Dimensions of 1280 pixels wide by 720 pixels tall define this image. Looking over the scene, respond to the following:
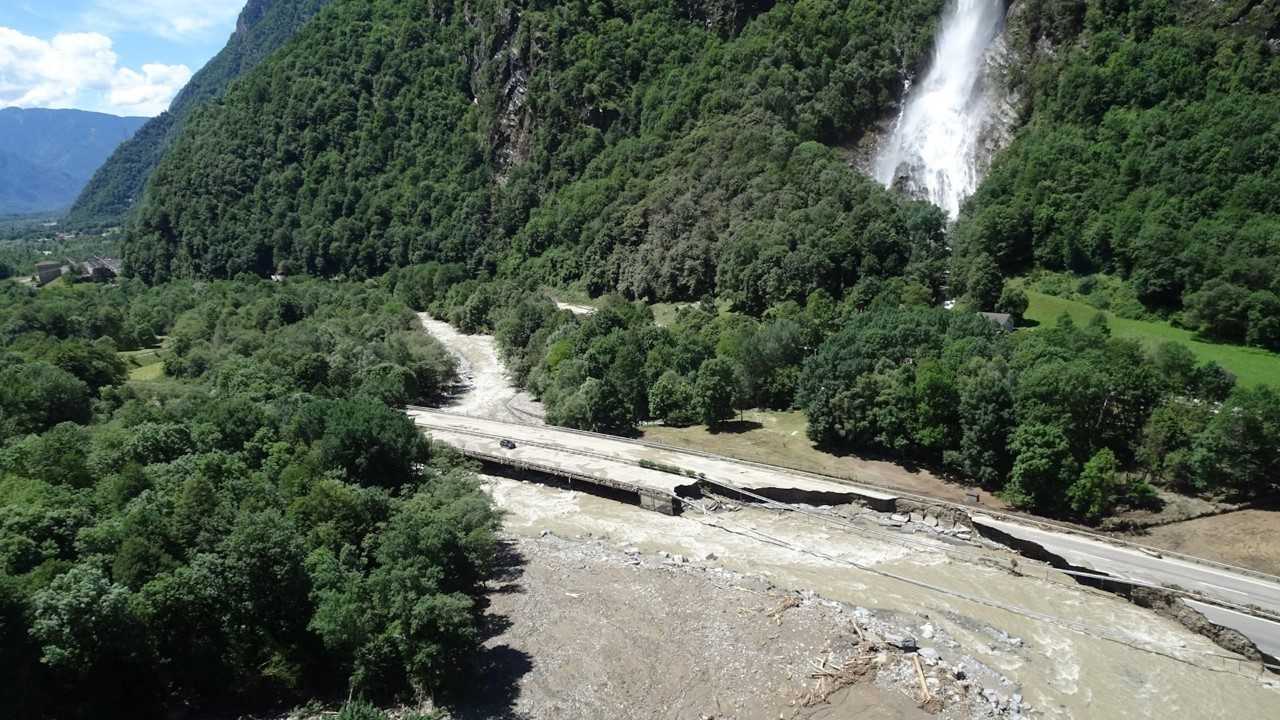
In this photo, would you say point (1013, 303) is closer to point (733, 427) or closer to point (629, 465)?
point (733, 427)

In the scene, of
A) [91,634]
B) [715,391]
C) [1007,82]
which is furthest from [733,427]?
[1007,82]

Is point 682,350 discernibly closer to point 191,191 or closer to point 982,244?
point 982,244

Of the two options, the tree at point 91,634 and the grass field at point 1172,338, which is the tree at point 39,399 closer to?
the tree at point 91,634

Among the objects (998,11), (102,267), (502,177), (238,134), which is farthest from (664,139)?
(102,267)

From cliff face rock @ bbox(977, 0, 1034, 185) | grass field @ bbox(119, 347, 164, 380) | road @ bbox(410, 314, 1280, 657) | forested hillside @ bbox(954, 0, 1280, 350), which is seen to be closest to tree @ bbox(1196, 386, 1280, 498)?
road @ bbox(410, 314, 1280, 657)

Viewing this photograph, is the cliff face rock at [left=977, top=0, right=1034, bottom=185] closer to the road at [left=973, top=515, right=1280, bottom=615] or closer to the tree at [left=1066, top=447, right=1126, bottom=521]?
the tree at [left=1066, top=447, right=1126, bottom=521]
